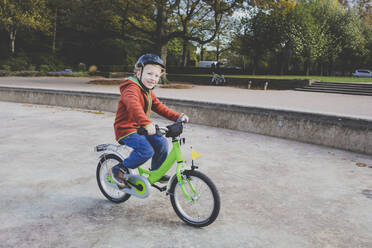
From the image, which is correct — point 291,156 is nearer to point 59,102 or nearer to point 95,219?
point 95,219

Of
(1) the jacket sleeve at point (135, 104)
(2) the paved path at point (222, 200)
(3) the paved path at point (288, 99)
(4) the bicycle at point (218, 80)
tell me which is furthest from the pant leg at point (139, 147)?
(4) the bicycle at point (218, 80)

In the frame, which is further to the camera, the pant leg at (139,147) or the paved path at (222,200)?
the pant leg at (139,147)

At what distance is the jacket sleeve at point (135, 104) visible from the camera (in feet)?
11.0

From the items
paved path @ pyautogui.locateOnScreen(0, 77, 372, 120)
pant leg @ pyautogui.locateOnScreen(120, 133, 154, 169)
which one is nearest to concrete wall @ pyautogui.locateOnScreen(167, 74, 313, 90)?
paved path @ pyautogui.locateOnScreen(0, 77, 372, 120)

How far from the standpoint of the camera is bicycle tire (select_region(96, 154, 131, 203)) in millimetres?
4023

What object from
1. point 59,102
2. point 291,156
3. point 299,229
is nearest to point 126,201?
point 299,229

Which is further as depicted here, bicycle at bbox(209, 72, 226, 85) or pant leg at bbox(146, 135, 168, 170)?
bicycle at bbox(209, 72, 226, 85)

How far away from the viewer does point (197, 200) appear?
3.42 metres

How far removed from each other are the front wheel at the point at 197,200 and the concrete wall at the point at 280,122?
14.7ft

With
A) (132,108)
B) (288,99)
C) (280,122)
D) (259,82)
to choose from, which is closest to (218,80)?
(259,82)

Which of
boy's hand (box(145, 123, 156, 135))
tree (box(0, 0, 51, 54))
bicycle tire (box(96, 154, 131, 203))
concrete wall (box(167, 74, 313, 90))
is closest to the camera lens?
boy's hand (box(145, 123, 156, 135))

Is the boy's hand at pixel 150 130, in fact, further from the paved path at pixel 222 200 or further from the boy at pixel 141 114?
the paved path at pixel 222 200

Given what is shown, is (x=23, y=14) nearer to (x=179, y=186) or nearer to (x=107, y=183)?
(x=107, y=183)

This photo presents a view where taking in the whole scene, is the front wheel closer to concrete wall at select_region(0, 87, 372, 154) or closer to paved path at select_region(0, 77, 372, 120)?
concrete wall at select_region(0, 87, 372, 154)
